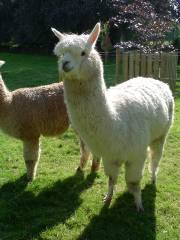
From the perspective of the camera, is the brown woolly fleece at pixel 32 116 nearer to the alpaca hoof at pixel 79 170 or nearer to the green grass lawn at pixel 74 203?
the green grass lawn at pixel 74 203

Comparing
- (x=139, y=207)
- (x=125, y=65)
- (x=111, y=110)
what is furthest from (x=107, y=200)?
(x=125, y=65)

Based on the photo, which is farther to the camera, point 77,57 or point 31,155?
point 31,155

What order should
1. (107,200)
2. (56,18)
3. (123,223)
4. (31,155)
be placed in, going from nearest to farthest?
(123,223), (107,200), (31,155), (56,18)

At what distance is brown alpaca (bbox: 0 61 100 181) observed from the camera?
197 inches

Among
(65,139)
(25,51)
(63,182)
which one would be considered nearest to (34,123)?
(63,182)

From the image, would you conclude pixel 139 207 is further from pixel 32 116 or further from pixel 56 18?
pixel 56 18

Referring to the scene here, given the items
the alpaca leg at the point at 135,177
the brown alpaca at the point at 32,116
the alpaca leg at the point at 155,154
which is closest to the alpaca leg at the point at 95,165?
the brown alpaca at the point at 32,116

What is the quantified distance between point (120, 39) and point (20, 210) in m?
17.7

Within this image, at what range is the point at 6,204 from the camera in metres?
4.58

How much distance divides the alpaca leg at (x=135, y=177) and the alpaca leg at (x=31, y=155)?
1435 mm

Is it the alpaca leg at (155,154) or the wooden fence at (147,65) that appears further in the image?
the wooden fence at (147,65)

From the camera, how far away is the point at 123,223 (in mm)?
4152

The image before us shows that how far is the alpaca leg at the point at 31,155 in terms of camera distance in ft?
16.7

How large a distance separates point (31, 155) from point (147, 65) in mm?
5455
